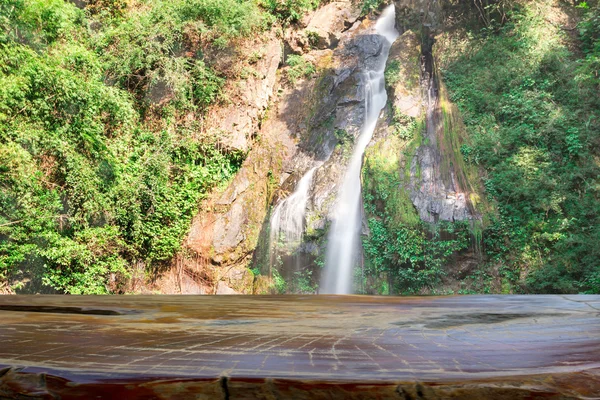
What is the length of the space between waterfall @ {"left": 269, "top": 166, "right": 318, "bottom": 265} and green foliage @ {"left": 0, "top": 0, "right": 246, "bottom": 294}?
1.70 m

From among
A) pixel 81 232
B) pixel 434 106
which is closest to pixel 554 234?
pixel 434 106

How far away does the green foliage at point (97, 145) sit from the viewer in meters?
8.80

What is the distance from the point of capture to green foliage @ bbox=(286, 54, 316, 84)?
14.4m

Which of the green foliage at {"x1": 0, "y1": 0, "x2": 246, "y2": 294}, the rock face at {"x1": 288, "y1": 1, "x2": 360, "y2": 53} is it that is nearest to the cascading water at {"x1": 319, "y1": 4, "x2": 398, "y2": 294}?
the green foliage at {"x1": 0, "y1": 0, "x2": 246, "y2": 294}

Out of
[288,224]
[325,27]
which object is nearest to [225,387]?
[288,224]

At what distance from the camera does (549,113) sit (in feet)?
36.6

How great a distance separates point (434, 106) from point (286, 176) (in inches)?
169

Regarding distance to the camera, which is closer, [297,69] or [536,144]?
[536,144]

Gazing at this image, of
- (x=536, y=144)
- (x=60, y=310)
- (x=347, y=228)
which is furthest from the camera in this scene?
(x=347, y=228)

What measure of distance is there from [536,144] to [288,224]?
20.4 feet

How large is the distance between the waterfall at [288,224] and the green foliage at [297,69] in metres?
4.15

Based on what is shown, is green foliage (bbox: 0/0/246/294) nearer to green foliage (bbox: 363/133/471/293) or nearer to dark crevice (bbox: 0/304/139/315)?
green foliage (bbox: 363/133/471/293)

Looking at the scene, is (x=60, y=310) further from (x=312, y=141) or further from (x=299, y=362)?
(x=312, y=141)

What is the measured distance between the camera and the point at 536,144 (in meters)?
11.2
